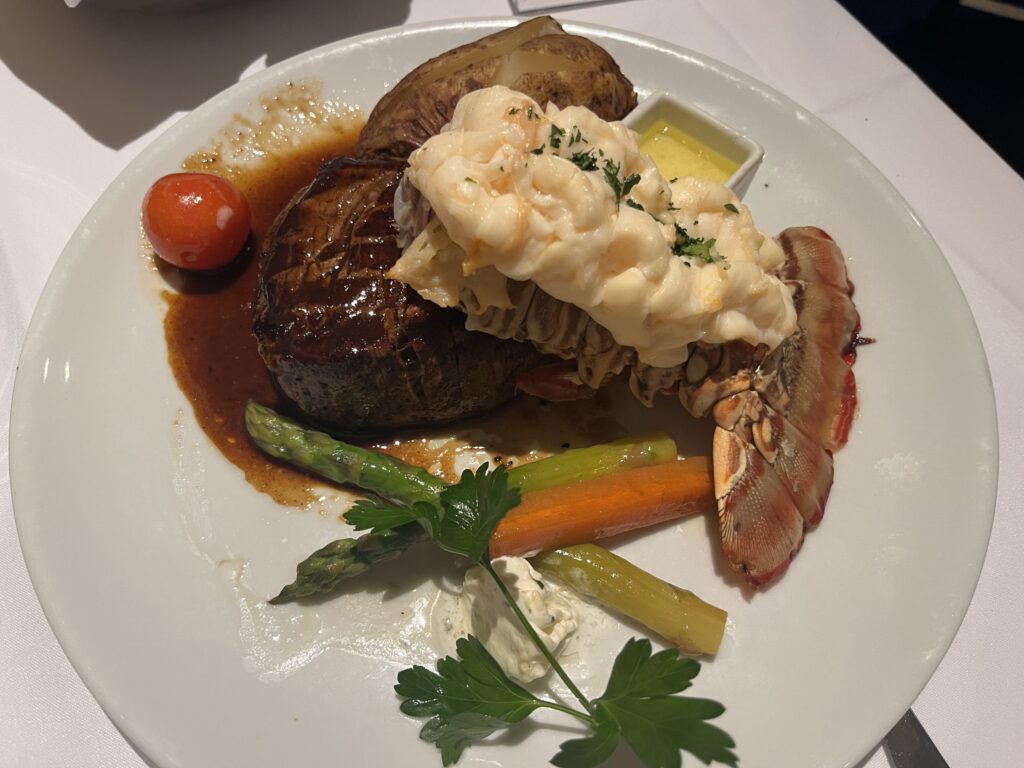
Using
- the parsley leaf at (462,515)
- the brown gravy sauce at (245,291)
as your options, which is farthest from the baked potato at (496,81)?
the parsley leaf at (462,515)

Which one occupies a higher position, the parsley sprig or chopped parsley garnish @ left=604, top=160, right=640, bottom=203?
chopped parsley garnish @ left=604, top=160, right=640, bottom=203

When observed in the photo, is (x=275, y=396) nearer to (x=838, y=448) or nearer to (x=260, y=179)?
(x=260, y=179)

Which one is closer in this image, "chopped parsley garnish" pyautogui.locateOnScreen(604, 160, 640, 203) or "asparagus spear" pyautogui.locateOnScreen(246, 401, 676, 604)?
"chopped parsley garnish" pyautogui.locateOnScreen(604, 160, 640, 203)

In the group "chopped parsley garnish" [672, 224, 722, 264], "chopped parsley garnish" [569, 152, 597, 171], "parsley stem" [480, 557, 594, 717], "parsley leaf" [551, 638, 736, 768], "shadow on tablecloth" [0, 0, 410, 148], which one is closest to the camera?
"parsley leaf" [551, 638, 736, 768]

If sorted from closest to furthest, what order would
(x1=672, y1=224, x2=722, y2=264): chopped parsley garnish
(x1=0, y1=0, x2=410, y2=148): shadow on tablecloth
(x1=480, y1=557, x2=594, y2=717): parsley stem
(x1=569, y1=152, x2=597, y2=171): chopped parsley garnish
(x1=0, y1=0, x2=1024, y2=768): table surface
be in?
(x1=480, y1=557, x2=594, y2=717): parsley stem, (x1=569, y1=152, x2=597, y2=171): chopped parsley garnish, (x1=672, y1=224, x2=722, y2=264): chopped parsley garnish, (x1=0, y1=0, x2=1024, y2=768): table surface, (x1=0, y1=0, x2=410, y2=148): shadow on tablecloth

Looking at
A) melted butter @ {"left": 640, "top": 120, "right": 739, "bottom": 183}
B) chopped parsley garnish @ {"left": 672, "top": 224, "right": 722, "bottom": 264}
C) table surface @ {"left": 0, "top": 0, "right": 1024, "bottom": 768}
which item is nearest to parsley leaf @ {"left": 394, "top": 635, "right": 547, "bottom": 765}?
table surface @ {"left": 0, "top": 0, "right": 1024, "bottom": 768}

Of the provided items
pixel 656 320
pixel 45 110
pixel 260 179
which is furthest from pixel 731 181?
pixel 45 110

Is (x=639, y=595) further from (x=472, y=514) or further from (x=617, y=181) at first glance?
(x=617, y=181)

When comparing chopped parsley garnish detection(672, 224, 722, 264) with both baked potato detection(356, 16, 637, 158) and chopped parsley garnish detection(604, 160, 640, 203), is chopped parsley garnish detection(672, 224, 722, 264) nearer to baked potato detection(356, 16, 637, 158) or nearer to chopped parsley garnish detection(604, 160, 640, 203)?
chopped parsley garnish detection(604, 160, 640, 203)
